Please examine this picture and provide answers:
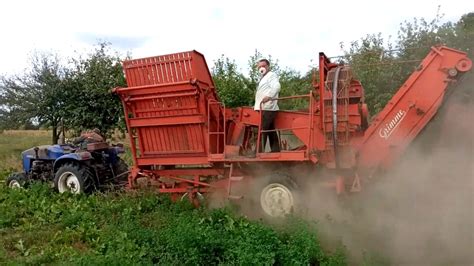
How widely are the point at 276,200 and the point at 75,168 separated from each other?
4.77 metres

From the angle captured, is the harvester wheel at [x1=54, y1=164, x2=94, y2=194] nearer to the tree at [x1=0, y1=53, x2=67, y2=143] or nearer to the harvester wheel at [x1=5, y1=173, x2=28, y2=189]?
the harvester wheel at [x1=5, y1=173, x2=28, y2=189]

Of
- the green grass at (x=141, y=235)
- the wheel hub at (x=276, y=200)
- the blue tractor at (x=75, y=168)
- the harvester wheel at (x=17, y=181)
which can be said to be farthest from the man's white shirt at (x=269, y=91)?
the harvester wheel at (x=17, y=181)

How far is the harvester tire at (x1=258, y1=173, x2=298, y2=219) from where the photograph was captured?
801cm

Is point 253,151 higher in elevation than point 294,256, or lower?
higher

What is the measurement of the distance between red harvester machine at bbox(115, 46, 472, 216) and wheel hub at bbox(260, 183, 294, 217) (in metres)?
0.02

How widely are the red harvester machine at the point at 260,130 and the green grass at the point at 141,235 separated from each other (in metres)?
0.79

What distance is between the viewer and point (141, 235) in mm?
6773

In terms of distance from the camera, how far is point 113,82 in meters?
18.8

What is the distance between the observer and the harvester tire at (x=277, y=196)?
801 centimetres

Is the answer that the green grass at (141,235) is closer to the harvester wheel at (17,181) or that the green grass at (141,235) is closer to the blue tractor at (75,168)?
the blue tractor at (75,168)

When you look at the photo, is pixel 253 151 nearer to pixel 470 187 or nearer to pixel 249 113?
pixel 249 113

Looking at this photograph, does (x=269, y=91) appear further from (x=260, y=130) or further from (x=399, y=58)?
(x=399, y=58)

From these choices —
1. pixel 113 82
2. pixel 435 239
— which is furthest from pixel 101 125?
pixel 435 239

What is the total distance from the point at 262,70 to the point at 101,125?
11225mm
